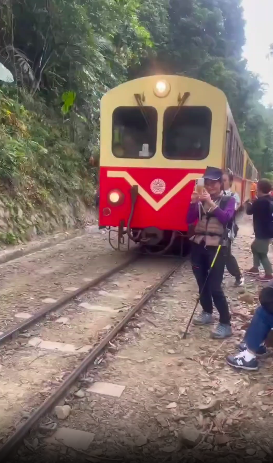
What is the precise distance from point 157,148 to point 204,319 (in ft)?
12.0

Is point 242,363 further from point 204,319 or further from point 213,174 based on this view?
point 213,174

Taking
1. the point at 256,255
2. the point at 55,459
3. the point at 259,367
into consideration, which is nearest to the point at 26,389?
the point at 55,459

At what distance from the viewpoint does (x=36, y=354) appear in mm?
4133

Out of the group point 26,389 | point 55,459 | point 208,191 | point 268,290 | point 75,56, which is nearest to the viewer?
point 55,459

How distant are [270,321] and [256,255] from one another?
359 cm

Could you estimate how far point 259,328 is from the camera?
12.9 ft

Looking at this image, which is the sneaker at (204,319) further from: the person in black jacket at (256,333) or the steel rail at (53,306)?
the steel rail at (53,306)

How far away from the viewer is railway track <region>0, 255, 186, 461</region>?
2.82 metres

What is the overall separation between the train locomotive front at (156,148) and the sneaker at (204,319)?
2.77 meters

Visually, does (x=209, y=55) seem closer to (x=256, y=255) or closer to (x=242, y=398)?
(x=256, y=255)

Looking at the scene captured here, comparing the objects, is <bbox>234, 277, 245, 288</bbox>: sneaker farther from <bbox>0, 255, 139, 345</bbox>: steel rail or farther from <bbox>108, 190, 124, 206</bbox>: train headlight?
<bbox>108, 190, 124, 206</bbox>: train headlight

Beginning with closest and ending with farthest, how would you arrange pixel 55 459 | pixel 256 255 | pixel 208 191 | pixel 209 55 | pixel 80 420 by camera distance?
1. pixel 55 459
2. pixel 80 420
3. pixel 208 191
4. pixel 256 255
5. pixel 209 55

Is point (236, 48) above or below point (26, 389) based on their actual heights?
above

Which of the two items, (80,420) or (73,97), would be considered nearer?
(80,420)
